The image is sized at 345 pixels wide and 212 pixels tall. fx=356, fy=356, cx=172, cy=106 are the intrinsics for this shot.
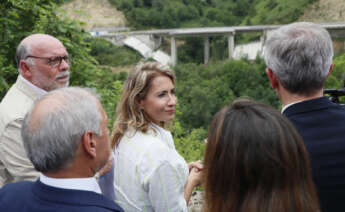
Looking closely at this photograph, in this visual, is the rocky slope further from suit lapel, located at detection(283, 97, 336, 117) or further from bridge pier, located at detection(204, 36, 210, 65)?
suit lapel, located at detection(283, 97, 336, 117)

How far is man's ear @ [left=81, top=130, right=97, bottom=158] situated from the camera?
4.76 feet

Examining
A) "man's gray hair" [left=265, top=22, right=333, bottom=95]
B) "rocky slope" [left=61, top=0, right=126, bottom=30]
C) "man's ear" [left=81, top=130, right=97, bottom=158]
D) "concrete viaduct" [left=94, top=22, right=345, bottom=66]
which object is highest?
"man's gray hair" [left=265, top=22, right=333, bottom=95]

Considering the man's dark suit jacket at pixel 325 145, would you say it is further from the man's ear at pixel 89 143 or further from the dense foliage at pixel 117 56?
the dense foliage at pixel 117 56

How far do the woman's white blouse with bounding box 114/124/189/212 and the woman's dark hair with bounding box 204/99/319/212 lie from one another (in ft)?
2.01

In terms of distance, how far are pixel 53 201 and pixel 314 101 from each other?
127cm

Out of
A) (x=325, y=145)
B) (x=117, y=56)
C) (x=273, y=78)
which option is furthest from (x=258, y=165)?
(x=117, y=56)

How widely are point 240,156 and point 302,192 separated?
27 cm

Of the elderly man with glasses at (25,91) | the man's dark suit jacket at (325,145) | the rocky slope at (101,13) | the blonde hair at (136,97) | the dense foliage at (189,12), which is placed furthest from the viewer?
the rocky slope at (101,13)

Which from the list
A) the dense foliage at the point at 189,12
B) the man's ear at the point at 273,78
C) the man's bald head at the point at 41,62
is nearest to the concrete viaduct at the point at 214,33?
the dense foliage at the point at 189,12

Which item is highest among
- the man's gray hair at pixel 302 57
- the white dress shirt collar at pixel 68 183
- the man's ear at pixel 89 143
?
the man's gray hair at pixel 302 57

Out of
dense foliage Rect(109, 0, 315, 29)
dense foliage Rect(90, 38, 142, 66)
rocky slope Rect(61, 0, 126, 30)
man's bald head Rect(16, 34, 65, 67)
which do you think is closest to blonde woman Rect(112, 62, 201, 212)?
man's bald head Rect(16, 34, 65, 67)

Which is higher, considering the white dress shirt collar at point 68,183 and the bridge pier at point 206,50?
the white dress shirt collar at point 68,183

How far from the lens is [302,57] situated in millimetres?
1724

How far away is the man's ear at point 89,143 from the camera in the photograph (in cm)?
145
